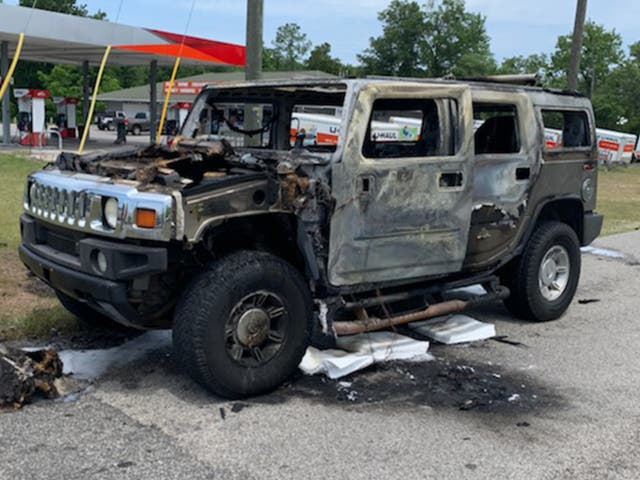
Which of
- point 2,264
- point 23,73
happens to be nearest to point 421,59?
point 23,73

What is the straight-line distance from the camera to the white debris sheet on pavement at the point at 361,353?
4.80 meters

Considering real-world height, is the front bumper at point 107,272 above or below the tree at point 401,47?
below

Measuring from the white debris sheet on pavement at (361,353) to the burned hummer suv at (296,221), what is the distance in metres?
0.21

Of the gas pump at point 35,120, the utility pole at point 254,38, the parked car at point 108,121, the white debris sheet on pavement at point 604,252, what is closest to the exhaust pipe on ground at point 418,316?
the utility pole at point 254,38

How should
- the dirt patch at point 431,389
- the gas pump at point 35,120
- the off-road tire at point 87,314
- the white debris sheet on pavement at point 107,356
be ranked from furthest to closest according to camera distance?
the gas pump at point 35,120 → the off-road tire at point 87,314 → the white debris sheet on pavement at point 107,356 → the dirt patch at point 431,389

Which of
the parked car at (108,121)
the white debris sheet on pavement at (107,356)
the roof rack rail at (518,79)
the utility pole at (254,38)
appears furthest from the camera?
the parked car at (108,121)

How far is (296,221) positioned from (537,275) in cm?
256

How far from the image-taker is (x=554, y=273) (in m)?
6.46

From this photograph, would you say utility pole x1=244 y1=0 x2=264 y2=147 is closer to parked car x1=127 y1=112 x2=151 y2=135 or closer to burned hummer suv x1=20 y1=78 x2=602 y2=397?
burned hummer suv x1=20 y1=78 x2=602 y2=397

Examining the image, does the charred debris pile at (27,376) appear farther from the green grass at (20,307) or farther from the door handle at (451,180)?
the door handle at (451,180)

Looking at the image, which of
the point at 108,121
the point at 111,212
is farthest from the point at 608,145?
the point at 108,121

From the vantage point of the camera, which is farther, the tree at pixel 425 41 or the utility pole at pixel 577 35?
the tree at pixel 425 41

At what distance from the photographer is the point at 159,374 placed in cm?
473

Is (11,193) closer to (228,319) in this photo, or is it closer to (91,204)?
(91,204)
